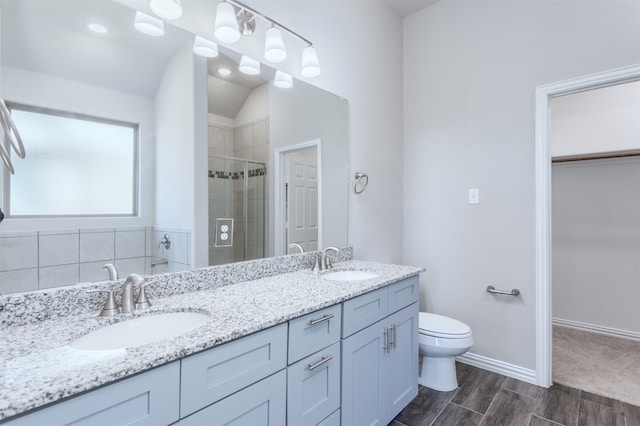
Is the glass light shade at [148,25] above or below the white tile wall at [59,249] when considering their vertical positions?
above

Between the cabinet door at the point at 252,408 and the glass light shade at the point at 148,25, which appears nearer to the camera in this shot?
the cabinet door at the point at 252,408

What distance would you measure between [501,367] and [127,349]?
243cm

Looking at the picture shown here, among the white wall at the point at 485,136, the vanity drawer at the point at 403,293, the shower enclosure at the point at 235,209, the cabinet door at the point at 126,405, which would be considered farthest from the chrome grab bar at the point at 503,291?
the cabinet door at the point at 126,405

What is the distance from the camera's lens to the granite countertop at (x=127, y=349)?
0.65 m

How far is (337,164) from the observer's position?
2.21 meters

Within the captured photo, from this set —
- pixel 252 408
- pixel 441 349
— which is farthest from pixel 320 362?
pixel 441 349

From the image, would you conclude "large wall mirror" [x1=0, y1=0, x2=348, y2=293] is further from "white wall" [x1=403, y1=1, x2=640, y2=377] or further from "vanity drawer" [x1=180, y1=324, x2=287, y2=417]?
"white wall" [x1=403, y1=1, x2=640, y2=377]

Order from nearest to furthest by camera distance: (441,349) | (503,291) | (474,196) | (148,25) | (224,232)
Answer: (148,25) → (224,232) → (441,349) → (503,291) → (474,196)

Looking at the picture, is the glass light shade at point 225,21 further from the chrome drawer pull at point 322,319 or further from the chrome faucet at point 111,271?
the chrome drawer pull at point 322,319

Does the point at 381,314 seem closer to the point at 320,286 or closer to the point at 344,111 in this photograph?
the point at 320,286

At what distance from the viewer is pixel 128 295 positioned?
3.63ft

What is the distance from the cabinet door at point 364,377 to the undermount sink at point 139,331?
0.65 m

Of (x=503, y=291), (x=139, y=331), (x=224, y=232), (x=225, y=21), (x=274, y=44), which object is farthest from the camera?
(x=503, y=291)

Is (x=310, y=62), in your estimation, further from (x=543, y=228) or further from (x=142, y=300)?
(x=543, y=228)
